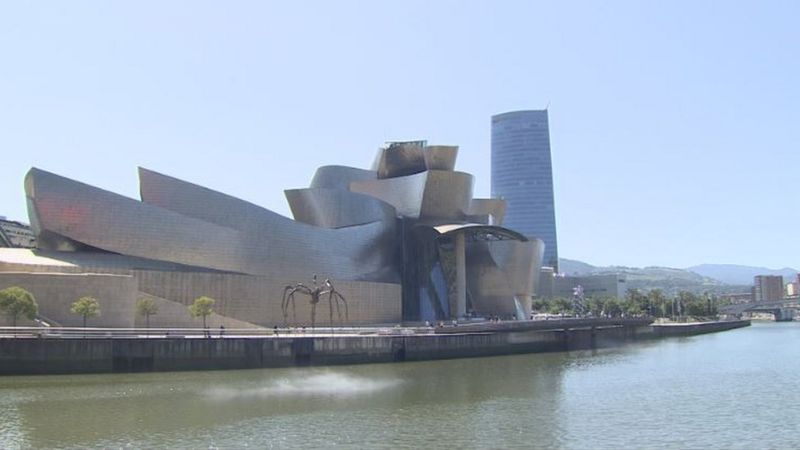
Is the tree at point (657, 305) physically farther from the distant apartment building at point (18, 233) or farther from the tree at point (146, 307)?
the tree at point (146, 307)

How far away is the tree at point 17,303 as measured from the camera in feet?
111

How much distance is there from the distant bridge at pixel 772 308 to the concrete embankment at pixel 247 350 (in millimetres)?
115784

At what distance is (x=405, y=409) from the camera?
23.7 metres

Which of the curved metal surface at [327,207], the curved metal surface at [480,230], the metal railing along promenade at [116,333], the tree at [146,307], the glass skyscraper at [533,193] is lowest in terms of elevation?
the metal railing along promenade at [116,333]

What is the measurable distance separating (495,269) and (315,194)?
18.6 metres

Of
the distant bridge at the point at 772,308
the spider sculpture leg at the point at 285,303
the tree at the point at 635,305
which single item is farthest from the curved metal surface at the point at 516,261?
the distant bridge at the point at 772,308

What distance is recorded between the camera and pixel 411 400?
25.8 m

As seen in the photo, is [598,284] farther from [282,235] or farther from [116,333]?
[116,333]

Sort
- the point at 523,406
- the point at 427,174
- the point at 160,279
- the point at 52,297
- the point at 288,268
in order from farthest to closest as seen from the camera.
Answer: the point at 427,174 → the point at 288,268 → the point at 160,279 → the point at 52,297 → the point at 523,406

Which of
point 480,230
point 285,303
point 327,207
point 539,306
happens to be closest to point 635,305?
point 539,306

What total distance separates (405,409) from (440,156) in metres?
47.6

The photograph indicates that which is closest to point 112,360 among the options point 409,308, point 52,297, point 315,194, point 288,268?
point 52,297

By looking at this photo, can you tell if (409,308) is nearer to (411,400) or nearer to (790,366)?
(790,366)

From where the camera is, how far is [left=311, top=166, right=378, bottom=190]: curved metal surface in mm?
70750
